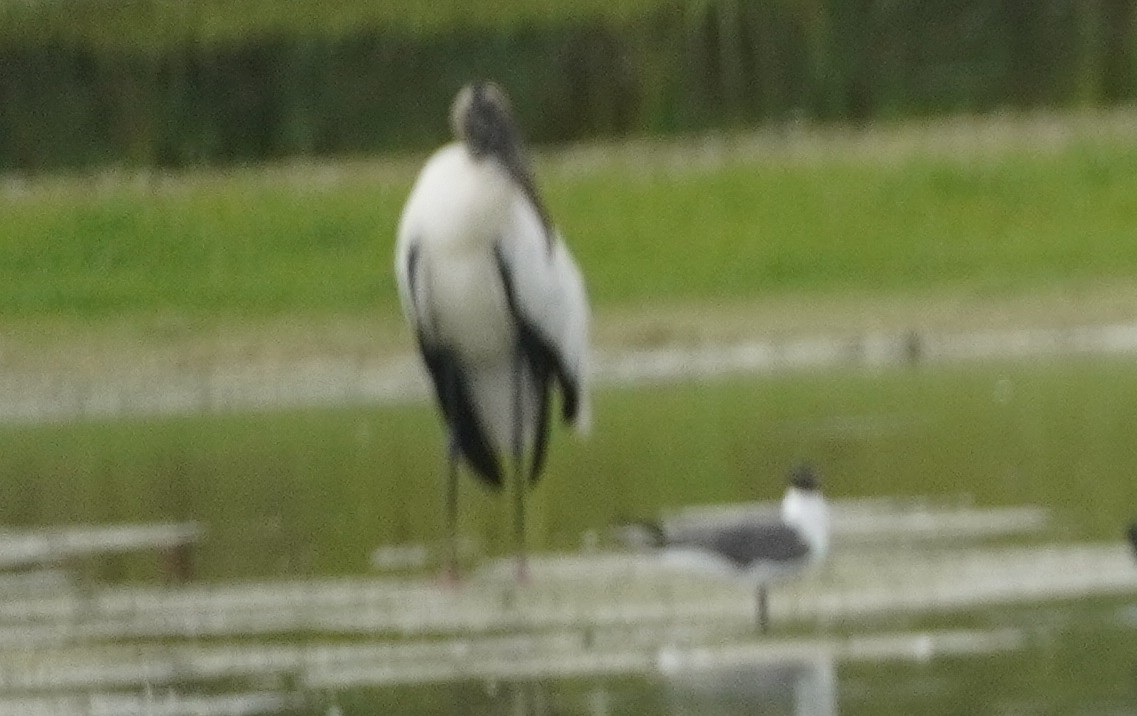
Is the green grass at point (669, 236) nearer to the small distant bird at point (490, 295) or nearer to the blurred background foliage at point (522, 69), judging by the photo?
the blurred background foliage at point (522, 69)

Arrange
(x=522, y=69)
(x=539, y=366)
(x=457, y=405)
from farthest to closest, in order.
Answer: (x=522, y=69) < (x=457, y=405) < (x=539, y=366)

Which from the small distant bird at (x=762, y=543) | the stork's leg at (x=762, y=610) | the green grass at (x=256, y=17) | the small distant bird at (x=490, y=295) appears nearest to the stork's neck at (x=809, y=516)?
the small distant bird at (x=762, y=543)

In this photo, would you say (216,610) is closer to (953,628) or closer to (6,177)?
(953,628)

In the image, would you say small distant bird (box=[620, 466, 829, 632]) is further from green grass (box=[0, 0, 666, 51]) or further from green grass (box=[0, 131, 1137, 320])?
green grass (box=[0, 0, 666, 51])

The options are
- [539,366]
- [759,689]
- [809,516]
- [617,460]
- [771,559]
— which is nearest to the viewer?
[759,689]

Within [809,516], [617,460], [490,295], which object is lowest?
[617,460]

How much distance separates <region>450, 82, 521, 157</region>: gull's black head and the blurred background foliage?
2013 centimetres

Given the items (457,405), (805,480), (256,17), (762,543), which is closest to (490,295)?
(457,405)

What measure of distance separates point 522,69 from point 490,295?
25.6 m

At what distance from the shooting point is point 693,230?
98.0ft

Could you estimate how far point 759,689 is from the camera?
10898 mm

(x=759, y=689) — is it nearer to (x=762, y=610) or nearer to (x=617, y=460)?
(x=762, y=610)

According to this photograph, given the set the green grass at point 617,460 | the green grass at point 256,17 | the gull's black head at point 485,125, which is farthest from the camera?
the green grass at point 256,17

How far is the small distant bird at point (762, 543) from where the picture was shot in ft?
41.1
